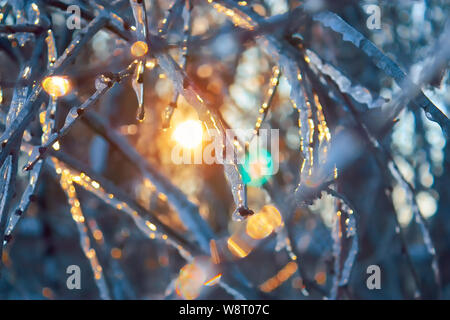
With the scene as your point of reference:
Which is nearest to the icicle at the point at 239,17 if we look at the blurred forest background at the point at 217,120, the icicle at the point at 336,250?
the blurred forest background at the point at 217,120

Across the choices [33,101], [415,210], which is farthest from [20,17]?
[415,210]

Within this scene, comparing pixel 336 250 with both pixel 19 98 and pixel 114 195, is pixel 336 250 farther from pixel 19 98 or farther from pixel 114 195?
pixel 19 98

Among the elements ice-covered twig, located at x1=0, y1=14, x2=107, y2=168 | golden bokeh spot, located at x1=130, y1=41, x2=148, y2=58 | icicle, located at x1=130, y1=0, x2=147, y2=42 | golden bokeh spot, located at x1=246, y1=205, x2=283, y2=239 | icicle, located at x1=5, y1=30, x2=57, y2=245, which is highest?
icicle, located at x1=130, y1=0, x2=147, y2=42

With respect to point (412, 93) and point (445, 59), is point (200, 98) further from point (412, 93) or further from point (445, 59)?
point (445, 59)

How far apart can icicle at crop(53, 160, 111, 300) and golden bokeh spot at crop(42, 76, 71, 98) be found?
63cm

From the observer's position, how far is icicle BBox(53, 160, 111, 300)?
2400 mm

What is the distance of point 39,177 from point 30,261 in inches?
325

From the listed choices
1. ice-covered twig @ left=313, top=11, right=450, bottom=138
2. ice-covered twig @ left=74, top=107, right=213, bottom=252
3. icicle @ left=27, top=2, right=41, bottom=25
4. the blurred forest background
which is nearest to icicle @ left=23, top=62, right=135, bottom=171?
the blurred forest background

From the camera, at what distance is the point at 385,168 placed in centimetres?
235

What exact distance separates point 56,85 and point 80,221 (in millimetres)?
1081

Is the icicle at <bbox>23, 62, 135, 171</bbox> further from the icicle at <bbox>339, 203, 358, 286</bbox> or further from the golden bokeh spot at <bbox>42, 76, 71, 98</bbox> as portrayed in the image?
the icicle at <bbox>339, 203, 358, 286</bbox>

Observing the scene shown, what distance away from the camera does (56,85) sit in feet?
5.83

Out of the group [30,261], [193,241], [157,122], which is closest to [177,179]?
[157,122]

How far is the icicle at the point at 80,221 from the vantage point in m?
2.40
